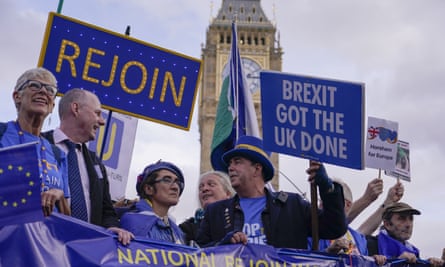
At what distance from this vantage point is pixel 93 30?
593cm

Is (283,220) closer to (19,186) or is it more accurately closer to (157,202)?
(157,202)

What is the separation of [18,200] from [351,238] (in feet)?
9.15

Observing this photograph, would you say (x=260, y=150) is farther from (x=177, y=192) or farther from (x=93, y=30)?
(x=93, y=30)

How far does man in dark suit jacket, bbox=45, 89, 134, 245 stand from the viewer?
12.6 feet

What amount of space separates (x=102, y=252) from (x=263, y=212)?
3.59 feet

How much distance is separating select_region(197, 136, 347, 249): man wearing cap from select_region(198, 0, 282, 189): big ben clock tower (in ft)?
132

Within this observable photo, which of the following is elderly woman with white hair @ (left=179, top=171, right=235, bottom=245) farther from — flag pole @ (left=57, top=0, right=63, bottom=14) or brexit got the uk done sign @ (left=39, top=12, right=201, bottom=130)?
flag pole @ (left=57, top=0, right=63, bottom=14)

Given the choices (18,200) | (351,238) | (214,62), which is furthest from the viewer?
(214,62)

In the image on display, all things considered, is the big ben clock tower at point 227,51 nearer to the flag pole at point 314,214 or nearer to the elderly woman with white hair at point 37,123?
the flag pole at point 314,214

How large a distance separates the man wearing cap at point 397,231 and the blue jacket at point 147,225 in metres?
1.77

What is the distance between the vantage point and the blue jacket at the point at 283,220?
409 cm

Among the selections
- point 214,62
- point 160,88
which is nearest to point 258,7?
point 214,62


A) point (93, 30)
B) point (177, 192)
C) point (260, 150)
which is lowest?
point (177, 192)

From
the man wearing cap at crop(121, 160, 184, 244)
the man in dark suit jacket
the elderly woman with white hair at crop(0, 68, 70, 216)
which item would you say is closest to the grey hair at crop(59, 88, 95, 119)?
the man in dark suit jacket
